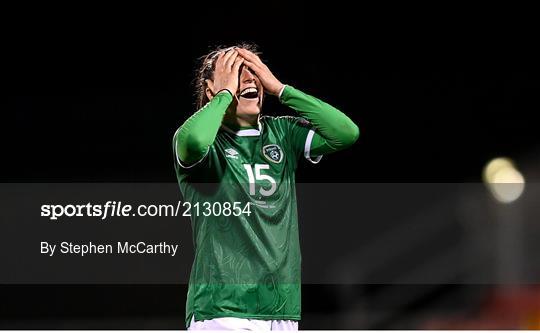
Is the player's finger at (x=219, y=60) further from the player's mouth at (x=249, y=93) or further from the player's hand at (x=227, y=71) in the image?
the player's mouth at (x=249, y=93)

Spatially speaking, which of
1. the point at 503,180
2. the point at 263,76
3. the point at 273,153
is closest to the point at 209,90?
the point at 263,76

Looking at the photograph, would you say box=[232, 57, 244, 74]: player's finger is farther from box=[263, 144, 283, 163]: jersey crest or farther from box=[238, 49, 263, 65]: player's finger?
box=[263, 144, 283, 163]: jersey crest

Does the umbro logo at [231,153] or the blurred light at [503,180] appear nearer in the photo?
the umbro logo at [231,153]

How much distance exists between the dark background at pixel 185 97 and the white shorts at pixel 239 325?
124 inches

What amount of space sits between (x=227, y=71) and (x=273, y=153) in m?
0.32

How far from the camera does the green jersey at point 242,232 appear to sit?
2.80 m

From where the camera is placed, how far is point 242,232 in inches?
111

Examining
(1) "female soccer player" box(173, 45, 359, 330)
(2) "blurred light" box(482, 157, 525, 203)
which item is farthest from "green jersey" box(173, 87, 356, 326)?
(2) "blurred light" box(482, 157, 525, 203)

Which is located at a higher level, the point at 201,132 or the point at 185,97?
the point at 185,97

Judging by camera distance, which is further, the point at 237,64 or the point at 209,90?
the point at 209,90

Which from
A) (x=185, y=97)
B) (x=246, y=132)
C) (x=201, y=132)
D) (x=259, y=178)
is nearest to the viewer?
(x=201, y=132)

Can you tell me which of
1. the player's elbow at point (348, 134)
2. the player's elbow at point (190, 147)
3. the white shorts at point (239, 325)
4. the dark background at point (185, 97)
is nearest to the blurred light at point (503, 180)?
the dark background at point (185, 97)

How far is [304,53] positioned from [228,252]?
3.62 metres

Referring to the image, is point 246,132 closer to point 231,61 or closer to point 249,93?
point 249,93
